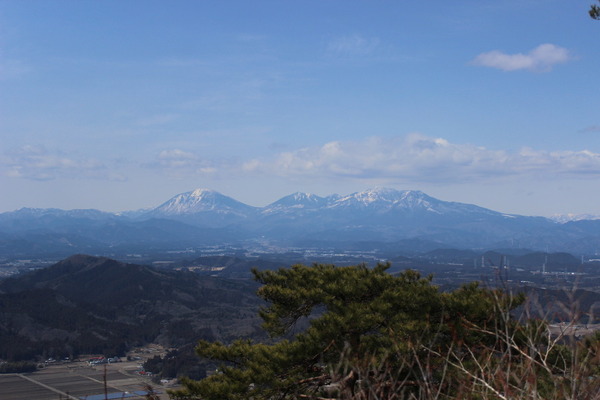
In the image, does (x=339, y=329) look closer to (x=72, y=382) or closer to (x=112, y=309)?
(x=72, y=382)

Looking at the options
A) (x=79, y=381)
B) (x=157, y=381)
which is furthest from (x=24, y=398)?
(x=157, y=381)

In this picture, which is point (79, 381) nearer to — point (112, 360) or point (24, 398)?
point (24, 398)

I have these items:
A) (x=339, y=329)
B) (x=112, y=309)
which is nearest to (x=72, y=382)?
(x=112, y=309)

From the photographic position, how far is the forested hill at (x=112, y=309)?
92.1m

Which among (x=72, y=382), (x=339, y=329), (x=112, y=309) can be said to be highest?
(x=339, y=329)

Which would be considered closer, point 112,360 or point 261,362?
point 261,362

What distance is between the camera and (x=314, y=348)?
13250 millimetres

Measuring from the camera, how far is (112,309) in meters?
120

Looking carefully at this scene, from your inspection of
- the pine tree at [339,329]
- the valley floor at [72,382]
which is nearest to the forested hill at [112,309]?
the valley floor at [72,382]

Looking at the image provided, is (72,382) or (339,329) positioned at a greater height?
(339,329)

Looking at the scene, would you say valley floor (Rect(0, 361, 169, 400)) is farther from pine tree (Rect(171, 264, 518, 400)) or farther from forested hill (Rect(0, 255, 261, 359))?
pine tree (Rect(171, 264, 518, 400))

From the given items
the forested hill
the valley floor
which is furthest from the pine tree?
the forested hill

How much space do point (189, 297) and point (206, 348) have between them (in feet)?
403

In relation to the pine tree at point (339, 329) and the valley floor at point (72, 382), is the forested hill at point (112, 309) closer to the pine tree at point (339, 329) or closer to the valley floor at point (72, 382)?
the valley floor at point (72, 382)
